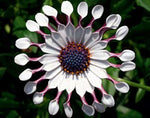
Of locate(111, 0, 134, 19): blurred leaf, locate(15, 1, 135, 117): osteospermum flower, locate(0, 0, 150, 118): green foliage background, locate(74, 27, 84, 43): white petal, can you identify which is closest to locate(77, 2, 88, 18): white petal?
locate(15, 1, 135, 117): osteospermum flower

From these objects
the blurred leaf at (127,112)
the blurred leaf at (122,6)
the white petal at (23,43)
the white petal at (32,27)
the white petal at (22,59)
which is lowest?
the blurred leaf at (127,112)

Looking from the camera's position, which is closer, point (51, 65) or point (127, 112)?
point (51, 65)

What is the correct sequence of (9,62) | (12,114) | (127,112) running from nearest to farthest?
1. (9,62)
2. (12,114)
3. (127,112)

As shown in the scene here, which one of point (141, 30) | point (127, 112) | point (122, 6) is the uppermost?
point (122, 6)

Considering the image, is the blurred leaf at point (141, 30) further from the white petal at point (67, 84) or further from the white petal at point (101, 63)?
the white petal at point (67, 84)

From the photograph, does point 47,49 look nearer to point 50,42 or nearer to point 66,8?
point 50,42

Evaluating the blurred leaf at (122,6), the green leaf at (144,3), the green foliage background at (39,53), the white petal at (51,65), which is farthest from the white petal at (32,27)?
the green leaf at (144,3)

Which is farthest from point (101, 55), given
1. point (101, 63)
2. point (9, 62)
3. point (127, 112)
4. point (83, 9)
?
point (127, 112)

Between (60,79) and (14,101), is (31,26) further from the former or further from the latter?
(14,101)
